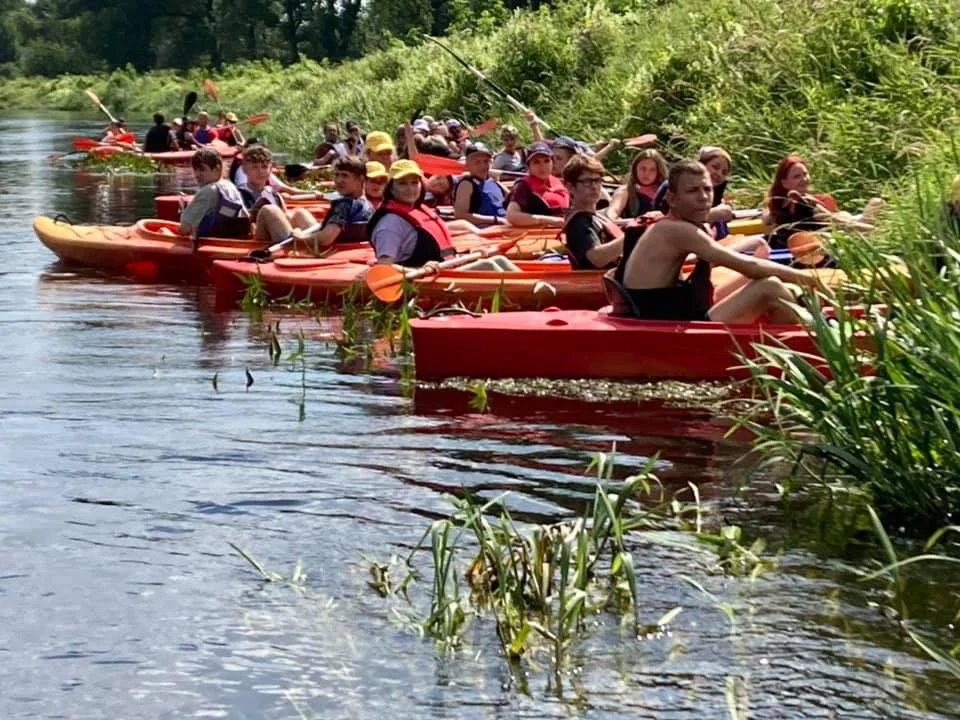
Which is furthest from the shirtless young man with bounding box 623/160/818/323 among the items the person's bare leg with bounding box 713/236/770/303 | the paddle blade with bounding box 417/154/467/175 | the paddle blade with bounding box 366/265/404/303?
the paddle blade with bounding box 417/154/467/175

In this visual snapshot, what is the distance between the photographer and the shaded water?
4207mm

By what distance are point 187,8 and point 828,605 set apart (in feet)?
219

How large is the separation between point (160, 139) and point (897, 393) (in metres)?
22.6

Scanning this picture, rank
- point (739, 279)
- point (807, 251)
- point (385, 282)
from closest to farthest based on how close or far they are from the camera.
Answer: point (739, 279) < point (807, 251) < point (385, 282)

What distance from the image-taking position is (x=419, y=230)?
9727 millimetres

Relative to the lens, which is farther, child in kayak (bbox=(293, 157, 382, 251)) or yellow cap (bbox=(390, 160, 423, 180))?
child in kayak (bbox=(293, 157, 382, 251))

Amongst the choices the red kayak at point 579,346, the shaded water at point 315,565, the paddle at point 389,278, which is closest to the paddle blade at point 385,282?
the paddle at point 389,278

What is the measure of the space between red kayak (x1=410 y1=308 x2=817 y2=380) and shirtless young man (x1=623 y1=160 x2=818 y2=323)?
91 millimetres

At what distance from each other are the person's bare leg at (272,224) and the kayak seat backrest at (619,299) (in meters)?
4.14

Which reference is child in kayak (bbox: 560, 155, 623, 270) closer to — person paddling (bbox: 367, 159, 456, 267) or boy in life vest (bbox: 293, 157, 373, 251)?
person paddling (bbox: 367, 159, 456, 267)

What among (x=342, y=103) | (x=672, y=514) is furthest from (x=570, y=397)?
(x=342, y=103)

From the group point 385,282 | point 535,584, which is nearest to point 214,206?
point 385,282

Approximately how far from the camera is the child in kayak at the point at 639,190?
11.1 metres

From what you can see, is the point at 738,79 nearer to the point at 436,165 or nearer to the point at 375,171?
the point at 436,165
